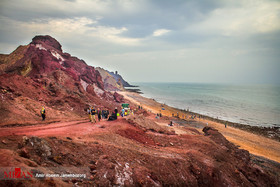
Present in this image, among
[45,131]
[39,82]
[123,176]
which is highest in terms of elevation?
[39,82]

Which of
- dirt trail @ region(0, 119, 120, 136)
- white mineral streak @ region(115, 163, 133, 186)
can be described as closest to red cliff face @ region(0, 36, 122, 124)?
dirt trail @ region(0, 119, 120, 136)

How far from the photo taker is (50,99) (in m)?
25.9

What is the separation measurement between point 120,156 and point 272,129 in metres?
53.1

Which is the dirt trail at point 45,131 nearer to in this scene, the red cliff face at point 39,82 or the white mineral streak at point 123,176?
the red cliff face at point 39,82

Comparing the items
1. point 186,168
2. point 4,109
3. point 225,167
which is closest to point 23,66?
point 4,109

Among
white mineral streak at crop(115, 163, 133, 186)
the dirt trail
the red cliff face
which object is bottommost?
white mineral streak at crop(115, 163, 133, 186)

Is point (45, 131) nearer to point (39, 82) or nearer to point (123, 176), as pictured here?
point (123, 176)

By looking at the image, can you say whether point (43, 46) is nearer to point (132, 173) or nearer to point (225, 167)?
point (132, 173)

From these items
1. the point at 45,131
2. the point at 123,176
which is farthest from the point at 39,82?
the point at 123,176

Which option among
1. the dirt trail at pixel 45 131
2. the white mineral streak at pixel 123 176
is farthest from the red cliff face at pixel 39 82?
the white mineral streak at pixel 123 176

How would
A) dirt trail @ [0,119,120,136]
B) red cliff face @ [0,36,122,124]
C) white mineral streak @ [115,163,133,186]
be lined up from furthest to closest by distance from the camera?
1. red cliff face @ [0,36,122,124]
2. dirt trail @ [0,119,120,136]
3. white mineral streak @ [115,163,133,186]

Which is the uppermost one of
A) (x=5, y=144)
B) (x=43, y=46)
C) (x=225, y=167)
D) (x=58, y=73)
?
(x=43, y=46)

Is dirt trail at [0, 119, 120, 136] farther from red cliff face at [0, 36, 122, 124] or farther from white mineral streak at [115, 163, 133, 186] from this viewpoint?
white mineral streak at [115, 163, 133, 186]

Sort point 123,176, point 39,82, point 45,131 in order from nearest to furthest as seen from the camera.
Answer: point 123,176, point 45,131, point 39,82
